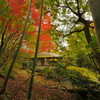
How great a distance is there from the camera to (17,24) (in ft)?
20.4

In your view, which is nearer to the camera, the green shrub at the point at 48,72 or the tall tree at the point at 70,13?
the green shrub at the point at 48,72

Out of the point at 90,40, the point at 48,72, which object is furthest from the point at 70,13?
the point at 48,72

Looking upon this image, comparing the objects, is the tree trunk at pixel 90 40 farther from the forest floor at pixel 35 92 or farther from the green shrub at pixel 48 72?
the forest floor at pixel 35 92

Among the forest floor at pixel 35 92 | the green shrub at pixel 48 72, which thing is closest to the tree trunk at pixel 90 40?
the green shrub at pixel 48 72

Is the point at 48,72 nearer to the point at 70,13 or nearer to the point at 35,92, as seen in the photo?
the point at 35,92

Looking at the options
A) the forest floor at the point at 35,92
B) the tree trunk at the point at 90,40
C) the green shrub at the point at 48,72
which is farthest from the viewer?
the tree trunk at the point at 90,40

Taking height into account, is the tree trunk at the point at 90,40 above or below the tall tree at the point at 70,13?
below

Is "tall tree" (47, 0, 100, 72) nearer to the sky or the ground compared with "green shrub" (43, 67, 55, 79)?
nearer to the sky

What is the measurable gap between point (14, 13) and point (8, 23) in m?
0.85

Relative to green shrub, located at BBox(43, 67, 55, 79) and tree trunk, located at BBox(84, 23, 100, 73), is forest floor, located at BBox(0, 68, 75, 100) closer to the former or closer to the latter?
green shrub, located at BBox(43, 67, 55, 79)

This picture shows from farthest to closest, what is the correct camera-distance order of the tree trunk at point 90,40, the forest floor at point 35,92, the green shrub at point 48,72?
the tree trunk at point 90,40 → the forest floor at point 35,92 → the green shrub at point 48,72

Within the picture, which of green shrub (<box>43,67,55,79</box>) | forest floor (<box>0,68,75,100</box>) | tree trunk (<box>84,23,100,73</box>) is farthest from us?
tree trunk (<box>84,23,100,73</box>)

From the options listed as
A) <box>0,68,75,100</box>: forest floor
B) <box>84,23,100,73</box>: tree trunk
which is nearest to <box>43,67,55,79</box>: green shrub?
<box>0,68,75,100</box>: forest floor

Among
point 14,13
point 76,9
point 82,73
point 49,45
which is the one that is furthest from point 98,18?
point 49,45
